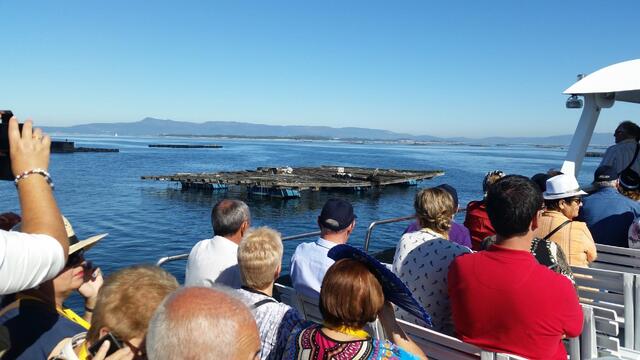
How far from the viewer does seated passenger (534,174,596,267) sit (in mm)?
3764

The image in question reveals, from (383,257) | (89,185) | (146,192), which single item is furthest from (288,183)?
(383,257)

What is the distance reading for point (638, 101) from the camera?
6984 millimetres

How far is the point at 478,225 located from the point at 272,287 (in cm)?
267

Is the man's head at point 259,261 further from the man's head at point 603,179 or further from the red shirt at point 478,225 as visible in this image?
the man's head at point 603,179

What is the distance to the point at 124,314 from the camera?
1.96 metres

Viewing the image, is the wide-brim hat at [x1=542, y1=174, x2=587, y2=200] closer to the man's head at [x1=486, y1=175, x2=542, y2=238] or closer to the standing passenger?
the man's head at [x1=486, y1=175, x2=542, y2=238]

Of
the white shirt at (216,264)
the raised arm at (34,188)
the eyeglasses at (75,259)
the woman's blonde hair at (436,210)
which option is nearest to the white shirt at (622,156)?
the woman's blonde hair at (436,210)

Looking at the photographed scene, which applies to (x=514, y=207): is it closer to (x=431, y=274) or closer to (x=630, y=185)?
(x=431, y=274)

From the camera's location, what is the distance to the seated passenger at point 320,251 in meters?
3.48

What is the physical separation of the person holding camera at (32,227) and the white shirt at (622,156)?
679 cm

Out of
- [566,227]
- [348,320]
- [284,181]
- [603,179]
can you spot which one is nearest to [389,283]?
[348,320]

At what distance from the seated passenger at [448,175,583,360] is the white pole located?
16.0 ft

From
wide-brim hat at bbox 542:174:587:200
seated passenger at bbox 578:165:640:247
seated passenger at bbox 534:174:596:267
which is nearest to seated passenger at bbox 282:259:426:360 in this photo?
seated passenger at bbox 534:174:596:267

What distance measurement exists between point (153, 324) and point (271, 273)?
1340 mm
